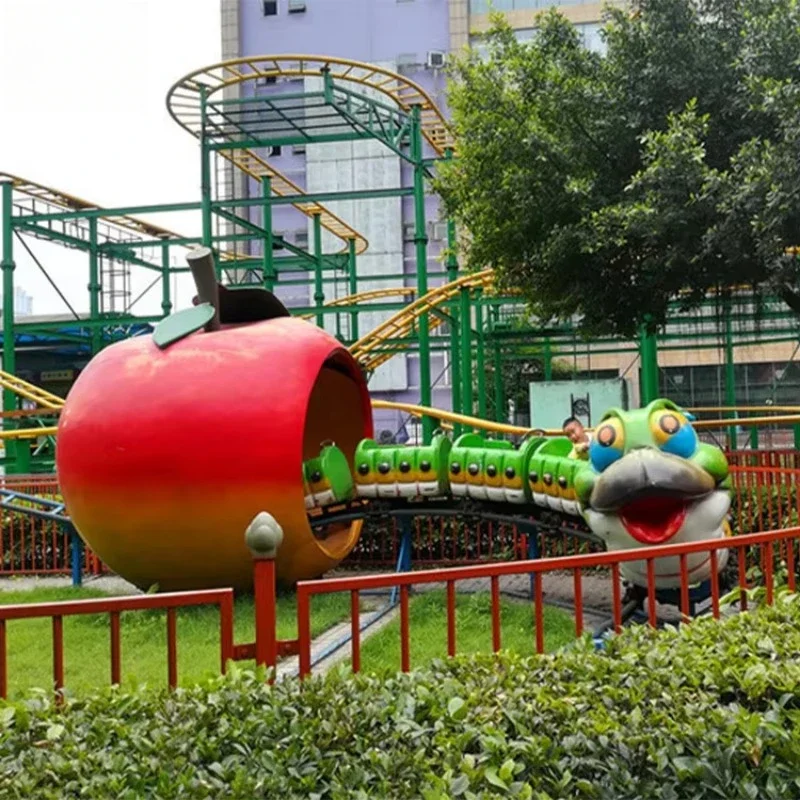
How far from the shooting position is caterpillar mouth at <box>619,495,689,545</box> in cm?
607

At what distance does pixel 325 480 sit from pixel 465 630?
1929mm

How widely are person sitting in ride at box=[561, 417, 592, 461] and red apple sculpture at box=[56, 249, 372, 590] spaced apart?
209 cm

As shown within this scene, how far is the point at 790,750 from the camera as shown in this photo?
230 cm

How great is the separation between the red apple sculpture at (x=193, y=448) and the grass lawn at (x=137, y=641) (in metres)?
0.33

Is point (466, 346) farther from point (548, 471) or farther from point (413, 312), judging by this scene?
point (548, 471)

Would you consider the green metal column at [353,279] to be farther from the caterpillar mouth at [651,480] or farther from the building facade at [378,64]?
the caterpillar mouth at [651,480]

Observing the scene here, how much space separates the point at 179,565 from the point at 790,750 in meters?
5.73

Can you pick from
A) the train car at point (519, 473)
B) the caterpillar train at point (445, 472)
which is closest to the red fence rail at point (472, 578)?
the caterpillar train at point (445, 472)

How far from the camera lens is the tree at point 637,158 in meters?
8.44

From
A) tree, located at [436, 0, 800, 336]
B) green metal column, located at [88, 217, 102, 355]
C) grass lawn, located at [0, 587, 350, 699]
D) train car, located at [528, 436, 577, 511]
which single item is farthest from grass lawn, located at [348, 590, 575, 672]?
green metal column, located at [88, 217, 102, 355]

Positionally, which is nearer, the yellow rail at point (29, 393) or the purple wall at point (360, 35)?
the yellow rail at point (29, 393)

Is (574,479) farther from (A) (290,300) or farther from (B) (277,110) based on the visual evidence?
(A) (290,300)

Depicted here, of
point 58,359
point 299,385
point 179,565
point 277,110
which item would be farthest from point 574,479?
point 58,359

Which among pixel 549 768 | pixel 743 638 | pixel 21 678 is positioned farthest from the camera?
pixel 21 678
